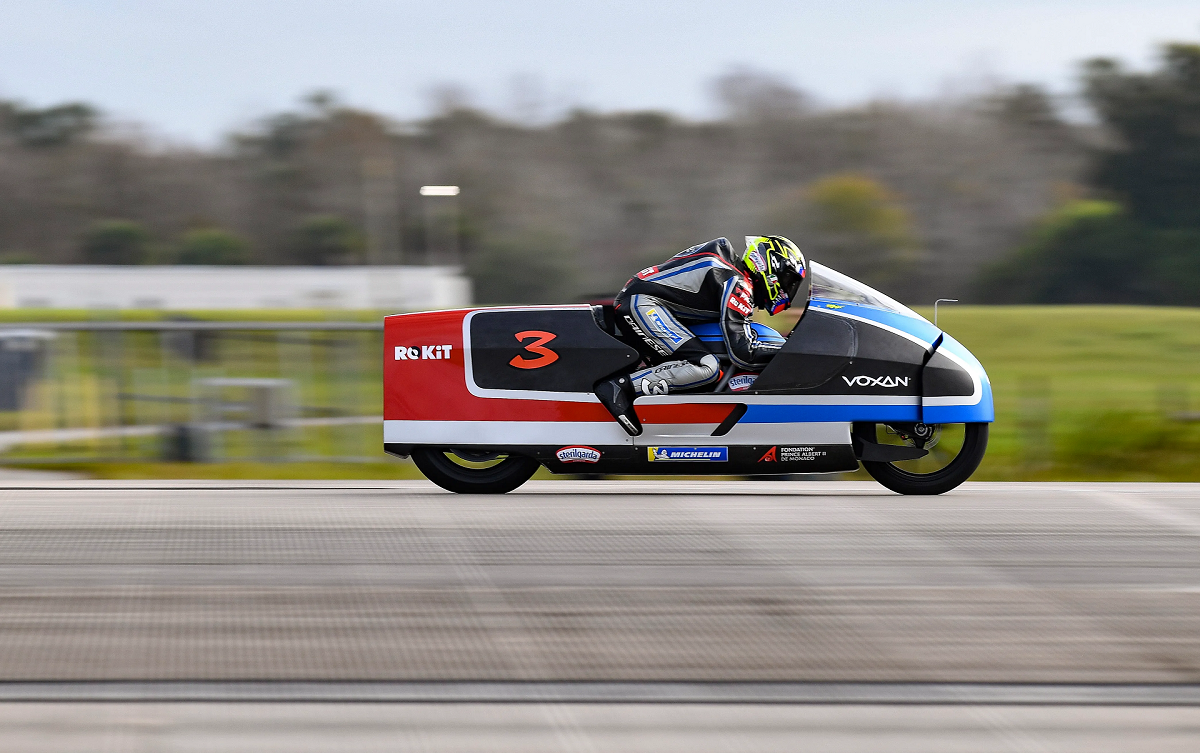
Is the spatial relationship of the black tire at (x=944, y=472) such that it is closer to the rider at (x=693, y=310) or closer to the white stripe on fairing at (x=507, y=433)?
the rider at (x=693, y=310)

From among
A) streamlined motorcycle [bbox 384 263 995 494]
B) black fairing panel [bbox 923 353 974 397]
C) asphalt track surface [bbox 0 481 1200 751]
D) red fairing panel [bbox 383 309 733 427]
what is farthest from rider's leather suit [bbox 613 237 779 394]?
black fairing panel [bbox 923 353 974 397]

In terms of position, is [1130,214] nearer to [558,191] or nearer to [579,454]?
[558,191]

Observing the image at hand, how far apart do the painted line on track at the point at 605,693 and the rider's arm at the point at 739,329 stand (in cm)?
345

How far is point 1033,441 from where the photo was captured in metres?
12.4

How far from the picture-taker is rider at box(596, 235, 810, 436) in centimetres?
775

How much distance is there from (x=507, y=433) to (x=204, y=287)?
3313 centimetres

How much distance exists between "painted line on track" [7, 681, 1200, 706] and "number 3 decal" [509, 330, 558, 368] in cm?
365

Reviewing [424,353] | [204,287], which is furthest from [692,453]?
[204,287]

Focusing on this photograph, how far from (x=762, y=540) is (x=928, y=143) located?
47.3m

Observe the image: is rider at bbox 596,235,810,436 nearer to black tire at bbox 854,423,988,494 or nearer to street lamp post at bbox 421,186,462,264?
black tire at bbox 854,423,988,494

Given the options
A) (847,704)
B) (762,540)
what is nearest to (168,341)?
(762,540)

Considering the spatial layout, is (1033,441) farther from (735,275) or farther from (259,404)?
(259,404)


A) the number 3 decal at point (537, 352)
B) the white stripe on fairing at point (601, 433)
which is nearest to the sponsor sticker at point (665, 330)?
the white stripe on fairing at point (601, 433)

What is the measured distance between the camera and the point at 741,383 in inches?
306
